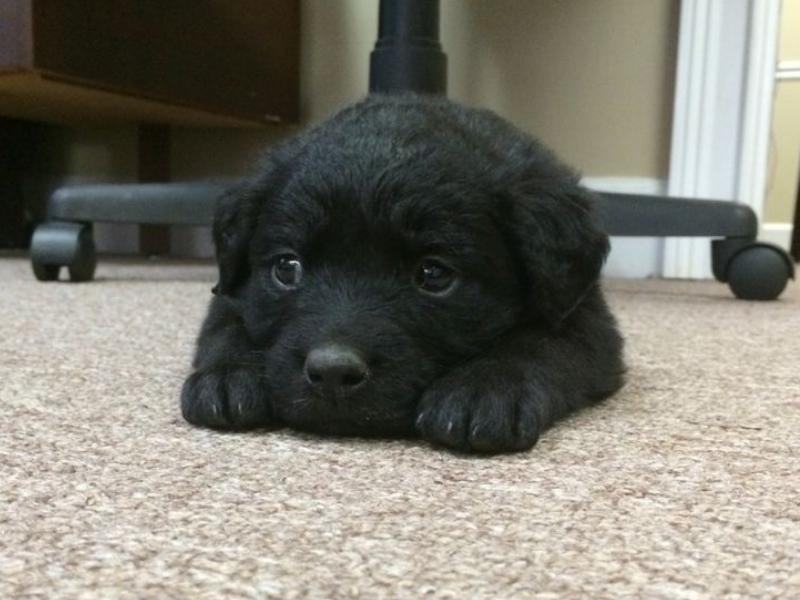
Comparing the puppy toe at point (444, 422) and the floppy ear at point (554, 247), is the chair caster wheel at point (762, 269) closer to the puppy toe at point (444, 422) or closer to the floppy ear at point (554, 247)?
the floppy ear at point (554, 247)

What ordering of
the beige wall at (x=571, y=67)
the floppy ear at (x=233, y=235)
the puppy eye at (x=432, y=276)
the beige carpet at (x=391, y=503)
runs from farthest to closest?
the beige wall at (x=571, y=67), the floppy ear at (x=233, y=235), the puppy eye at (x=432, y=276), the beige carpet at (x=391, y=503)

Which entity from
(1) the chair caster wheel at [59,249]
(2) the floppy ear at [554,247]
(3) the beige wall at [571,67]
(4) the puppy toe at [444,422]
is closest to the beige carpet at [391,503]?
(4) the puppy toe at [444,422]

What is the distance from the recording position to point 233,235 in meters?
1.11

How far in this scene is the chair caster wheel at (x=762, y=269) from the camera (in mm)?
2223

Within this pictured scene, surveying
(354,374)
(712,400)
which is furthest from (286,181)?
(712,400)

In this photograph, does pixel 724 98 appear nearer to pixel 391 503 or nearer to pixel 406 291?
pixel 406 291

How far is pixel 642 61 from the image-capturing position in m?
2.82

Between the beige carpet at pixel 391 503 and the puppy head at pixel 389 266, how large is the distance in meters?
0.06

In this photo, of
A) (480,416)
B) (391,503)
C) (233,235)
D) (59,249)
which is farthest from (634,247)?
(391,503)

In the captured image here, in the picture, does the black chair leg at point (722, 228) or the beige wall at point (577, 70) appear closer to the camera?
the black chair leg at point (722, 228)

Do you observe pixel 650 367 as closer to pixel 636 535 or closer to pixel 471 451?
pixel 471 451

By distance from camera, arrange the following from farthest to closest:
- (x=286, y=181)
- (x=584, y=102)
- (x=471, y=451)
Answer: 1. (x=584, y=102)
2. (x=286, y=181)
3. (x=471, y=451)

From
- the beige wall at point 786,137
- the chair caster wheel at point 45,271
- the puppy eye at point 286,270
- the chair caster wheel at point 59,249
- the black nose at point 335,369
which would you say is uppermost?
the beige wall at point 786,137

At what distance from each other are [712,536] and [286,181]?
1.99 ft
